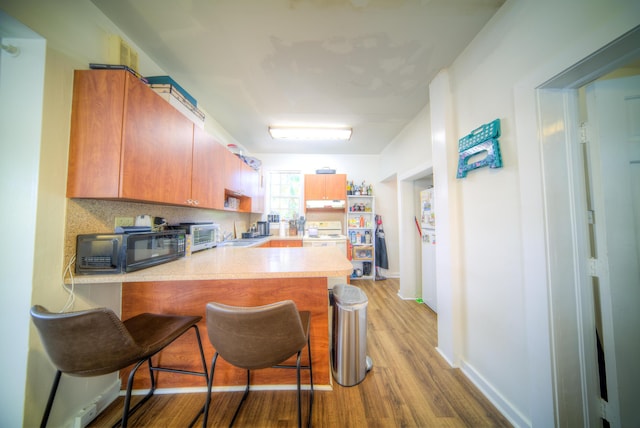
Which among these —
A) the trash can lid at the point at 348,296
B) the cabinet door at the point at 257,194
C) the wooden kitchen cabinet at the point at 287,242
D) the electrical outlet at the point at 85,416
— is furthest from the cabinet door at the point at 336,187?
the electrical outlet at the point at 85,416

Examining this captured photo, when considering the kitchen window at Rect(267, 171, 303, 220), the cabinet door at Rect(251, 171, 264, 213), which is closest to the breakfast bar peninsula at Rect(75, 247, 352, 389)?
the cabinet door at Rect(251, 171, 264, 213)

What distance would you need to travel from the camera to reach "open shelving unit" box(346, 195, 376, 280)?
12.8 feet

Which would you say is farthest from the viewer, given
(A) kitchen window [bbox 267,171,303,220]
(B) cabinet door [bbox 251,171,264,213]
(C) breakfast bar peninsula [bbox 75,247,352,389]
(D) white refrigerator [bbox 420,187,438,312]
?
(A) kitchen window [bbox 267,171,303,220]

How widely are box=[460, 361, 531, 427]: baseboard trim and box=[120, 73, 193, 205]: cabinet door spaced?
9.27ft

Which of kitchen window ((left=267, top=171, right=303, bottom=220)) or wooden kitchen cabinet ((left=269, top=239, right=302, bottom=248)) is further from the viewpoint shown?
kitchen window ((left=267, top=171, right=303, bottom=220))

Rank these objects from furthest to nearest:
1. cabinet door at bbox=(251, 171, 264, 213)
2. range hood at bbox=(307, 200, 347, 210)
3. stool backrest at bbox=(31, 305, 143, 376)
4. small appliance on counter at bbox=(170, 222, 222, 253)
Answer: range hood at bbox=(307, 200, 347, 210), cabinet door at bbox=(251, 171, 264, 213), small appliance on counter at bbox=(170, 222, 222, 253), stool backrest at bbox=(31, 305, 143, 376)

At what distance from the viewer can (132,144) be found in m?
1.17

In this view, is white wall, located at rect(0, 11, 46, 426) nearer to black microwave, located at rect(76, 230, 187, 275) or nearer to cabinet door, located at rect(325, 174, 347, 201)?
black microwave, located at rect(76, 230, 187, 275)

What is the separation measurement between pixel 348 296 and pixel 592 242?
5.01ft

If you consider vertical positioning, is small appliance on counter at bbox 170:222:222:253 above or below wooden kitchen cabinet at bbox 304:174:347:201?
below

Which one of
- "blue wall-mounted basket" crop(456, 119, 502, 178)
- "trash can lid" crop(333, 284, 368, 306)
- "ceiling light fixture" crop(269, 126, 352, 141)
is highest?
"ceiling light fixture" crop(269, 126, 352, 141)

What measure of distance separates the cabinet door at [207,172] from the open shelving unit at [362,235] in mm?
2558

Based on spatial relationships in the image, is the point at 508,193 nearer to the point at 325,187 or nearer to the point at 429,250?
the point at 429,250

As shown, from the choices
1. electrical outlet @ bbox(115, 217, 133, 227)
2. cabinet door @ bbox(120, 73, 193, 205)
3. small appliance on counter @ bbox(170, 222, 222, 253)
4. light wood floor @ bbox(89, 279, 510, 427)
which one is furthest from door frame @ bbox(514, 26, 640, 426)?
electrical outlet @ bbox(115, 217, 133, 227)
